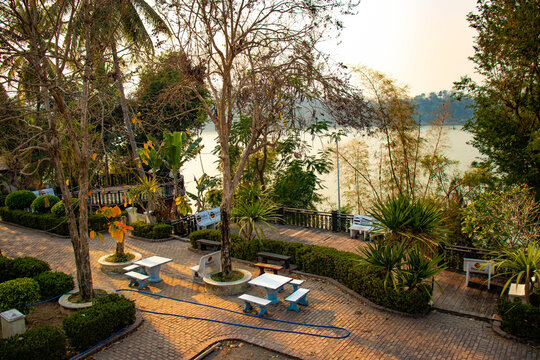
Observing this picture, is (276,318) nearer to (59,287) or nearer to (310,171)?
(59,287)

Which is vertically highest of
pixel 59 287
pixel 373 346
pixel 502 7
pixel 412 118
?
pixel 502 7

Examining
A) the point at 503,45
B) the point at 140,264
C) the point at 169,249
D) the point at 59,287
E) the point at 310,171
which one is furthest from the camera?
the point at 310,171

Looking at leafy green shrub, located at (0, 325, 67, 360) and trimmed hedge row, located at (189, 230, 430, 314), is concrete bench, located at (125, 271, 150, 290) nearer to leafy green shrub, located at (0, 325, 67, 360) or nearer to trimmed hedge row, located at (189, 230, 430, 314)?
trimmed hedge row, located at (189, 230, 430, 314)

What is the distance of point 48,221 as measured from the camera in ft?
51.5

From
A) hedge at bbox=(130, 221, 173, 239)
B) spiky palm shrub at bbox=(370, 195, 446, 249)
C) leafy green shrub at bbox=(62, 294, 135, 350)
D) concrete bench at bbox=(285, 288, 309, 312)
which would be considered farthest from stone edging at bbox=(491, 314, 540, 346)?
hedge at bbox=(130, 221, 173, 239)

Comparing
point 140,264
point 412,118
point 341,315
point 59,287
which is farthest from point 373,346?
point 412,118

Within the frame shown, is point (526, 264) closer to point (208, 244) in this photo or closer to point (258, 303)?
point (258, 303)

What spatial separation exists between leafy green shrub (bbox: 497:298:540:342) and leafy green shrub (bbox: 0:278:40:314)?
9.06 m

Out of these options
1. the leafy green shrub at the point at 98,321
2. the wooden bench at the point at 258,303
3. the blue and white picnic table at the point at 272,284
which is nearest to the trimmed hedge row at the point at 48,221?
the leafy green shrub at the point at 98,321

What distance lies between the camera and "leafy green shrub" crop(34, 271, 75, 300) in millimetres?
8898

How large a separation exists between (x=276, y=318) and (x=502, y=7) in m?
14.9

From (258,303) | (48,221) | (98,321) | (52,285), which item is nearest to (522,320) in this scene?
(258,303)

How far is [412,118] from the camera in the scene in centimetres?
1570

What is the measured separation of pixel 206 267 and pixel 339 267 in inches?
135
